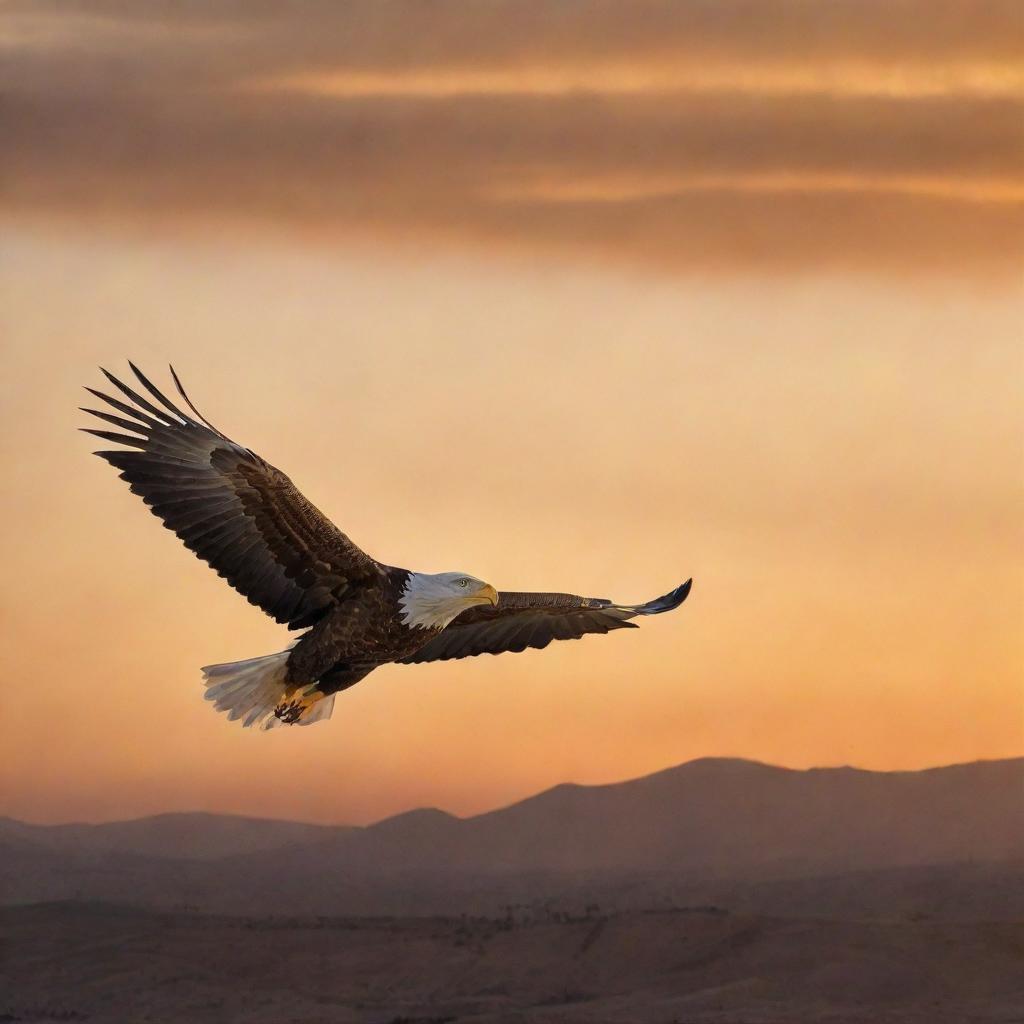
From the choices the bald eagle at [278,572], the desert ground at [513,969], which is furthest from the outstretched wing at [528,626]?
the desert ground at [513,969]

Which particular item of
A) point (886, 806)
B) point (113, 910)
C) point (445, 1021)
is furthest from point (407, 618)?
point (886, 806)

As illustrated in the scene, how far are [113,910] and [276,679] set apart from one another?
59.2ft

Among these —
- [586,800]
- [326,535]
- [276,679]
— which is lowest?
[276,679]

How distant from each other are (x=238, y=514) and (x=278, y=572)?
321mm

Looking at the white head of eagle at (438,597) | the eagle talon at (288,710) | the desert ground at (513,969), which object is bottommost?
the desert ground at (513,969)

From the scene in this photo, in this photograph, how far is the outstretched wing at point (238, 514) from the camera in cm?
765

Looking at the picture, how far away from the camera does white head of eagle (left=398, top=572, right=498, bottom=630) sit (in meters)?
7.53

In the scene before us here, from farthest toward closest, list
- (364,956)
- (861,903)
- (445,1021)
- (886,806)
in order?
(886,806), (861,903), (364,956), (445,1021)

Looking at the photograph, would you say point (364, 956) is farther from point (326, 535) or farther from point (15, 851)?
point (326, 535)

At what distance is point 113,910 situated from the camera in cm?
2475

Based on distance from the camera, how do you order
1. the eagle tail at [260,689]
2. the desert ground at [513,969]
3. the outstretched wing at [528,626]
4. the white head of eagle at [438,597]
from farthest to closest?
the desert ground at [513,969], the outstretched wing at [528,626], the eagle tail at [260,689], the white head of eagle at [438,597]

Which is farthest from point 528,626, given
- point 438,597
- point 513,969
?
point 513,969

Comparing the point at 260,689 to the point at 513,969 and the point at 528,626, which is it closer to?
the point at 528,626

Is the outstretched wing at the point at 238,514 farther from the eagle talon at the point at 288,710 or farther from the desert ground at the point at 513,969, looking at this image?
the desert ground at the point at 513,969
